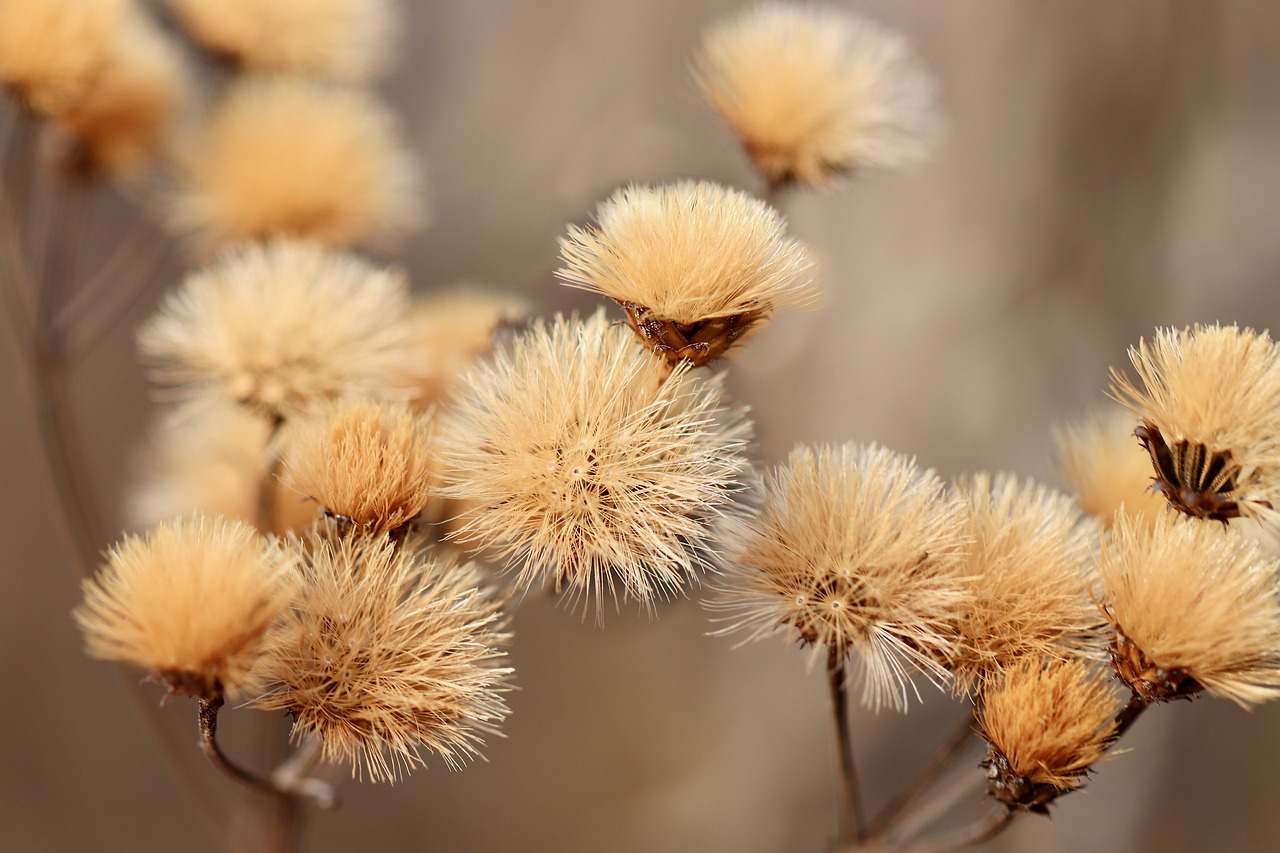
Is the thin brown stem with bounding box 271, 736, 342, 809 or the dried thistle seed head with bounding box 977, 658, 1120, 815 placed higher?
the dried thistle seed head with bounding box 977, 658, 1120, 815

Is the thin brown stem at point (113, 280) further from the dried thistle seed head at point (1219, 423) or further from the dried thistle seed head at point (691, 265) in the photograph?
the dried thistle seed head at point (1219, 423)

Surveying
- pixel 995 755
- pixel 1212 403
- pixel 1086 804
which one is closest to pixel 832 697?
pixel 995 755

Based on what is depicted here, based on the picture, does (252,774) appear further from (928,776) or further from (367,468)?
(928,776)

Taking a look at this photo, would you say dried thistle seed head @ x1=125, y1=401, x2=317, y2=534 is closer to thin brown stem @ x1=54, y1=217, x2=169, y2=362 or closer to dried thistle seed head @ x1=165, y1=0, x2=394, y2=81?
dried thistle seed head @ x1=165, y1=0, x2=394, y2=81

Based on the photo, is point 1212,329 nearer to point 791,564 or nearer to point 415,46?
point 791,564

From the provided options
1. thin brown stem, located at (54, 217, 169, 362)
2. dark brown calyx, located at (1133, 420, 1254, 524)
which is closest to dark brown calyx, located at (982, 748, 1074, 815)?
dark brown calyx, located at (1133, 420, 1254, 524)

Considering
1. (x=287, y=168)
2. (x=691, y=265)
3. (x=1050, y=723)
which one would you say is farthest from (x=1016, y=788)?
(x=287, y=168)

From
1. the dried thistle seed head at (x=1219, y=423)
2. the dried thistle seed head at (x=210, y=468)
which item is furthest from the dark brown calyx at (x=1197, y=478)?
the dried thistle seed head at (x=210, y=468)

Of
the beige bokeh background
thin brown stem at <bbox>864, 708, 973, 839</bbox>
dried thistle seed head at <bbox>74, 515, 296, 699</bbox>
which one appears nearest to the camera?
dried thistle seed head at <bbox>74, 515, 296, 699</bbox>
